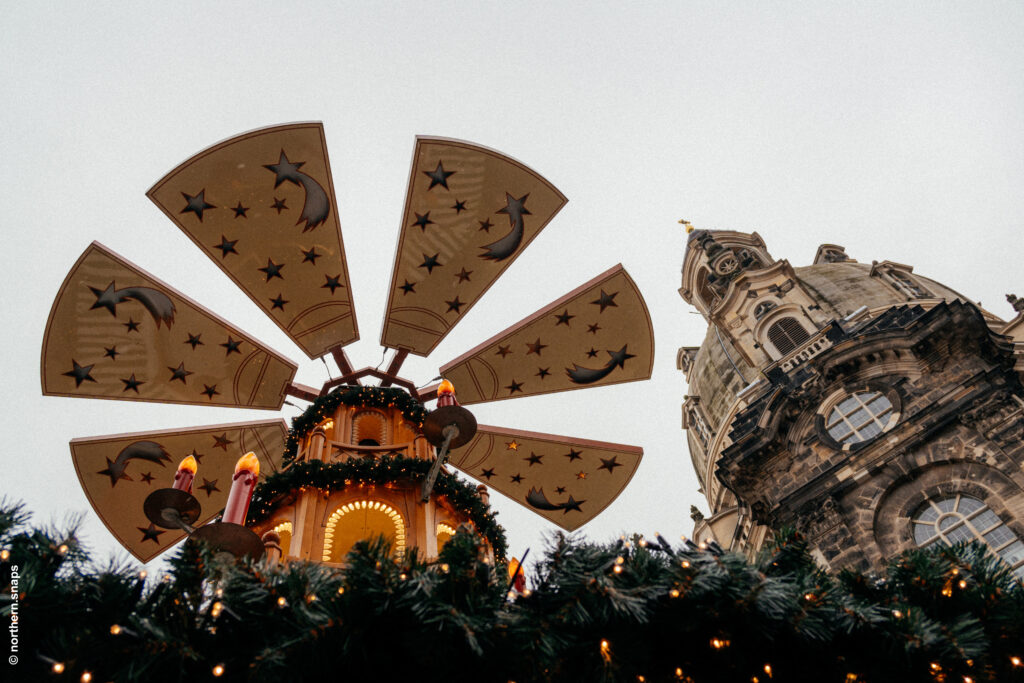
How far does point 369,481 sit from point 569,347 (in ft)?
16.2

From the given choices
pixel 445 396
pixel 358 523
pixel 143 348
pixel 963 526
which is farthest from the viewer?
pixel 963 526

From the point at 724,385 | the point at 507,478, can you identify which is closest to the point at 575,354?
the point at 507,478

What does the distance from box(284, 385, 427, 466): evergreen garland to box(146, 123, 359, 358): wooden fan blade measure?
5.20 feet

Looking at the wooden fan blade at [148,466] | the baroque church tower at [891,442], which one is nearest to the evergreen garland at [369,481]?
the wooden fan blade at [148,466]

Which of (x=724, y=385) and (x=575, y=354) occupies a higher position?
(x=724, y=385)

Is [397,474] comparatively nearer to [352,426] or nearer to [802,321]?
[352,426]

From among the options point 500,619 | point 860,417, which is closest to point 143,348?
point 500,619

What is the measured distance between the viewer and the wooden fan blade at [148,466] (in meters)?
12.6

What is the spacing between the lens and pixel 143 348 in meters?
12.3

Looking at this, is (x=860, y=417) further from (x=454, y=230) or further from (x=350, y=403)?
(x=350, y=403)

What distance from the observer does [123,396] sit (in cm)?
1251

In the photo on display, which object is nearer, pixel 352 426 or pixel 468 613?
pixel 468 613

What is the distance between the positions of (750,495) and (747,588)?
16621 millimetres

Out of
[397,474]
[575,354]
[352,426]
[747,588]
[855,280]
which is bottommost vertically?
[747,588]
